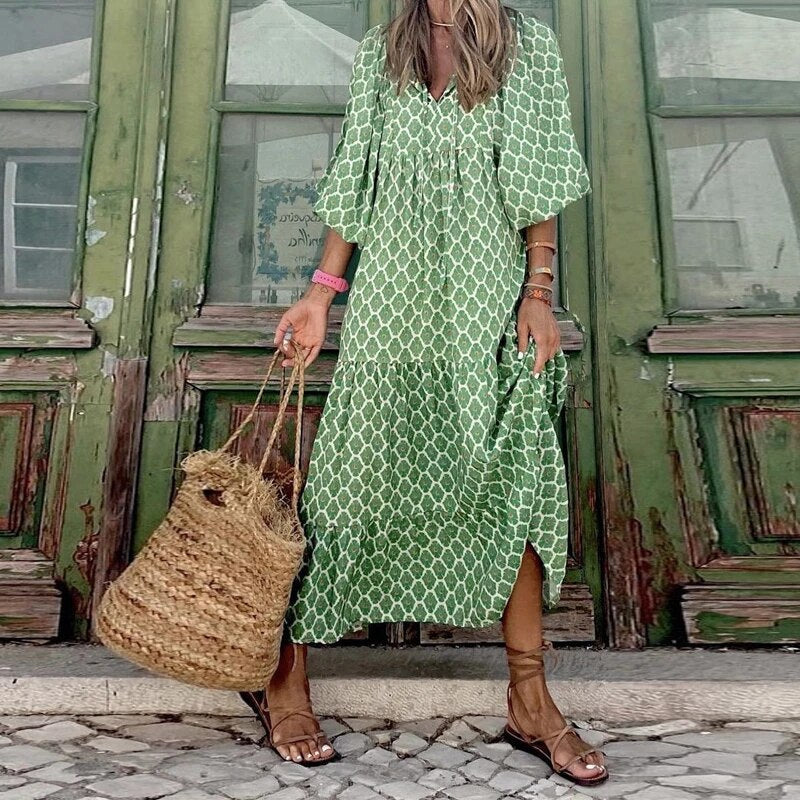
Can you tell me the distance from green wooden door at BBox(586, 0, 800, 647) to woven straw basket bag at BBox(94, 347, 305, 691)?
119 centimetres

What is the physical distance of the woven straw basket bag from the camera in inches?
72.4

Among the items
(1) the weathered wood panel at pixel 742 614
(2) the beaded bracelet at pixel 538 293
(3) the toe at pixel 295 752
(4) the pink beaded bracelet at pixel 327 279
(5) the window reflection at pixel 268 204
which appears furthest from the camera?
(5) the window reflection at pixel 268 204

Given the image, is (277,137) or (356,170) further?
(277,137)

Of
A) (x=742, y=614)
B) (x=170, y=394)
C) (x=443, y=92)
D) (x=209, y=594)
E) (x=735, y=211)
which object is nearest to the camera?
(x=209, y=594)

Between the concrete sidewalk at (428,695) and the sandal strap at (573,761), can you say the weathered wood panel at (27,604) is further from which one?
the sandal strap at (573,761)

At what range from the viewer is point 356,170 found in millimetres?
2109

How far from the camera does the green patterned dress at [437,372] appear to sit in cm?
201

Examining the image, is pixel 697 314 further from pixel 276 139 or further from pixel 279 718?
pixel 279 718

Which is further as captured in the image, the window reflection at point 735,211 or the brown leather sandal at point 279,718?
the window reflection at point 735,211

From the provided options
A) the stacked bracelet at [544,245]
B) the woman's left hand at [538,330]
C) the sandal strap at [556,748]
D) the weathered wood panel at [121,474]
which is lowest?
the sandal strap at [556,748]

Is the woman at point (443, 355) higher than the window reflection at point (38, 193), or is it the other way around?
the window reflection at point (38, 193)

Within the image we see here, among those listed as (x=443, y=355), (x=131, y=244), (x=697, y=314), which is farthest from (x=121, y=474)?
(x=697, y=314)

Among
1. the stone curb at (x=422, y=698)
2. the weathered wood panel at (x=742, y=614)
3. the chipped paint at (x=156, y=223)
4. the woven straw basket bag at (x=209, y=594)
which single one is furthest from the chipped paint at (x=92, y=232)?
the weathered wood panel at (x=742, y=614)

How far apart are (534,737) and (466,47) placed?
5.31ft
